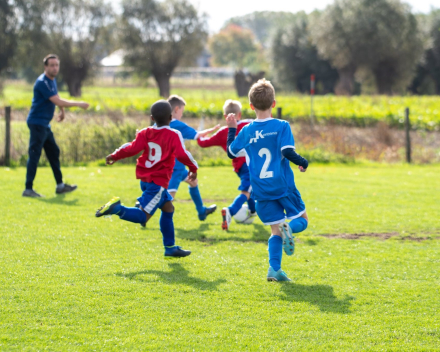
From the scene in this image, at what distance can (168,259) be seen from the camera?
5777mm

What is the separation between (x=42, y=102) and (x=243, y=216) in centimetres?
402

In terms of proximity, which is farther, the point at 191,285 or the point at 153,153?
the point at 153,153

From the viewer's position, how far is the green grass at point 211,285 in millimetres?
3773

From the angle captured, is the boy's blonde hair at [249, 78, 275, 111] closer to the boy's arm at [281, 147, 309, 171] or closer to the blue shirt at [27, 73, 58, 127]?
the boy's arm at [281, 147, 309, 171]

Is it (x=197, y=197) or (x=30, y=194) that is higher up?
(x=197, y=197)

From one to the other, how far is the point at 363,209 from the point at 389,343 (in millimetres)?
5220

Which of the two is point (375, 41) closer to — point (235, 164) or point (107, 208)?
point (235, 164)

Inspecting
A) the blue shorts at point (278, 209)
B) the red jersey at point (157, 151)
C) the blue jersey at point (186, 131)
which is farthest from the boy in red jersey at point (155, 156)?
the blue jersey at point (186, 131)

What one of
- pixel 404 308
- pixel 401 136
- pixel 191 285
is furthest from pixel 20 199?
pixel 401 136

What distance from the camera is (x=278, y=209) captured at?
5105 millimetres

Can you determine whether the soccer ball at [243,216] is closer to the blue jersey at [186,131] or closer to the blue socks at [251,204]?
the blue socks at [251,204]

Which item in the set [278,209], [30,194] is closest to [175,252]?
[278,209]

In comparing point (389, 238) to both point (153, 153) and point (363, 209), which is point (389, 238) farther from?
point (153, 153)

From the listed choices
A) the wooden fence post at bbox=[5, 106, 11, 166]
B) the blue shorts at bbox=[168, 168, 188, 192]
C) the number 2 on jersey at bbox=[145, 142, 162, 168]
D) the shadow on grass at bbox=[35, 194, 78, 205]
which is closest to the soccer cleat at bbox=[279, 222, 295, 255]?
the number 2 on jersey at bbox=[145, 142, 162, 168]
